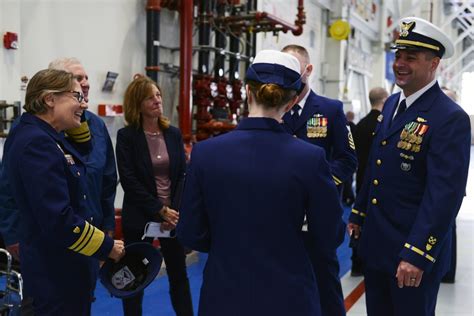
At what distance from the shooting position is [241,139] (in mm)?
1541

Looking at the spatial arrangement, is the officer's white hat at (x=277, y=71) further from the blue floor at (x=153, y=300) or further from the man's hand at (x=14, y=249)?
the blue floor at (x=153, y=300)

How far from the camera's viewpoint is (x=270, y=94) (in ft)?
4.99

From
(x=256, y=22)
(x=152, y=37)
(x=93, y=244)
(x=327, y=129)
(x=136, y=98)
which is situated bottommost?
(x=93, y=244)

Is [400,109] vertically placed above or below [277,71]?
below

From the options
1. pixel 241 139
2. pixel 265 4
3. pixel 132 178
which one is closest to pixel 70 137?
pixel 132 178

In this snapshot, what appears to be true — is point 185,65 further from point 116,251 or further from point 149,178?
point 116,251

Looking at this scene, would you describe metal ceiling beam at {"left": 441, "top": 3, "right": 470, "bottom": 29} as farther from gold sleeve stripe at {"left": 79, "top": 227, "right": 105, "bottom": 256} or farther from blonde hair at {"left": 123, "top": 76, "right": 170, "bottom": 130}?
gold sleeve stripe at {"left": 79, "top": 227, "right": 105, "bottom": 256}

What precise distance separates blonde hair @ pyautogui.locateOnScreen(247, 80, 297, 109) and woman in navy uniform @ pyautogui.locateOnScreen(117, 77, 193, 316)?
1.44 meters

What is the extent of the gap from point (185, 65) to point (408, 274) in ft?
12.0

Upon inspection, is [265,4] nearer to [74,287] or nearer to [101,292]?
[101,292]

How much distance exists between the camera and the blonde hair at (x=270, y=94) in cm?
152

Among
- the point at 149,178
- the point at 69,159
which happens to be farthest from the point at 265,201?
the point at 149,178

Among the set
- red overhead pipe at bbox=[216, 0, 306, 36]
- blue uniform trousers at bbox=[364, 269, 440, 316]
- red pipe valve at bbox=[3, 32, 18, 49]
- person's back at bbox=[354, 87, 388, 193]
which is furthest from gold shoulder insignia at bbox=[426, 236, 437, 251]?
red overhead pipe at bbox=[216, 0, 306, 36]

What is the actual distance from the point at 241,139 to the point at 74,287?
927 millimetres
